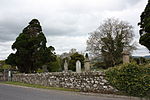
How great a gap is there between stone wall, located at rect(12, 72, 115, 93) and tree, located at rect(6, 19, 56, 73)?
5704mm

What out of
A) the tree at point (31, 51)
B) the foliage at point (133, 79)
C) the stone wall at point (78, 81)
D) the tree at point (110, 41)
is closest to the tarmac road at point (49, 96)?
the foliage at point (133, 79)

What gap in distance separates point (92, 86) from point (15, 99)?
6.13 meters

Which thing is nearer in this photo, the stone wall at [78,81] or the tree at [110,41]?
the stone wall at [78,81]

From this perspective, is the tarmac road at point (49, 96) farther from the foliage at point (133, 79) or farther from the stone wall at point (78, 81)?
the stone wall at point (78, 81)

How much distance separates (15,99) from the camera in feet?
32.4

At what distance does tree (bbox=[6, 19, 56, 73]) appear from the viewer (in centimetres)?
2538

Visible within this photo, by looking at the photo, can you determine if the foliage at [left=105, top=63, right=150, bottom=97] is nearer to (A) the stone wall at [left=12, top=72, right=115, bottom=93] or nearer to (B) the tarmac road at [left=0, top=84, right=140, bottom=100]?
(B) the tarmac road at [left=0, top=84, right=140, bottom=100]

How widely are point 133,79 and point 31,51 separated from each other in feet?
59.4

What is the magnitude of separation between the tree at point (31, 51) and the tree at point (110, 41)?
41.0 feet

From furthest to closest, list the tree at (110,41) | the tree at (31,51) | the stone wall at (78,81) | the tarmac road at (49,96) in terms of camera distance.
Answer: the tree at (110,41) → the tree at (31,51) → the stone wall at (78,81) → the tarmac road at (49,96)

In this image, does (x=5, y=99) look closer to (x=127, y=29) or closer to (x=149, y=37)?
(x=149, y=37)

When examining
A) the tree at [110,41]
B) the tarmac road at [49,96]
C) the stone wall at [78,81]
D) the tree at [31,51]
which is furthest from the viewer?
the tree at [110,41]

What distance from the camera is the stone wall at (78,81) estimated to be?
1305 centimetres

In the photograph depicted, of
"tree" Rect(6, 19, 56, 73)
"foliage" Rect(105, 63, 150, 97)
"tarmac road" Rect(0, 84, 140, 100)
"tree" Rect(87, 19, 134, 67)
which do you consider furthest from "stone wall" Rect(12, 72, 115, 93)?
"tree" Rect(87, 19, 134, 67)
